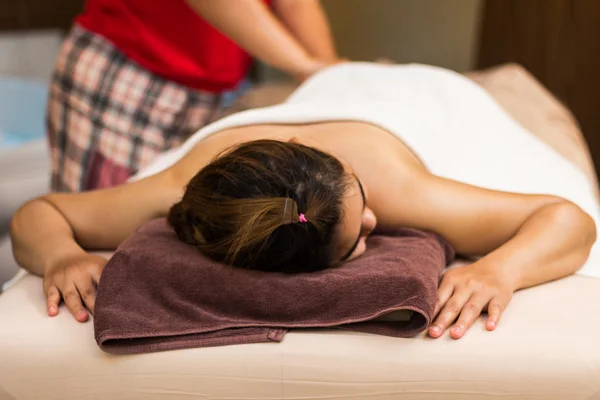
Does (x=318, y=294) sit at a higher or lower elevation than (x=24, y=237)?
higher


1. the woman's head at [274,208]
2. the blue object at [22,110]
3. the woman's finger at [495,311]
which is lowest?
the blue object at [22,110]

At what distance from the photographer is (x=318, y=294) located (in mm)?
993

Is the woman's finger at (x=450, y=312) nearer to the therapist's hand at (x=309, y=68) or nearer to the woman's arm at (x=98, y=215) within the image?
the woman's arm at (x=98, y=215)

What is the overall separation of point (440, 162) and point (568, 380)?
578 mm

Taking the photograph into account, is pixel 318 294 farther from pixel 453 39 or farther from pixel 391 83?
pixel 453 39

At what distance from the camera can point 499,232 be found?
1.19 m

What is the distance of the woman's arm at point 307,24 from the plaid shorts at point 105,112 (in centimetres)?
42

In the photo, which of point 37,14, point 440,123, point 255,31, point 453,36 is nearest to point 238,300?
point 440,123

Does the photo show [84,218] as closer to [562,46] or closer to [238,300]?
[238,300]

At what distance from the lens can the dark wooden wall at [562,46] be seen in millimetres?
2539

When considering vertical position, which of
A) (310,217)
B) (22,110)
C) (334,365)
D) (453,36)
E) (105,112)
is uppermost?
(310,217)

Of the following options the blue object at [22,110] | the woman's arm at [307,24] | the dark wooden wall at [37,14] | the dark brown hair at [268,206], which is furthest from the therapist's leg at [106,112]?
the dark wooden wall at [37,14]

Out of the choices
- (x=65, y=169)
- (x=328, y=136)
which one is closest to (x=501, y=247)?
(x=328, y=136)

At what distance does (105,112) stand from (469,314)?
111 cm
